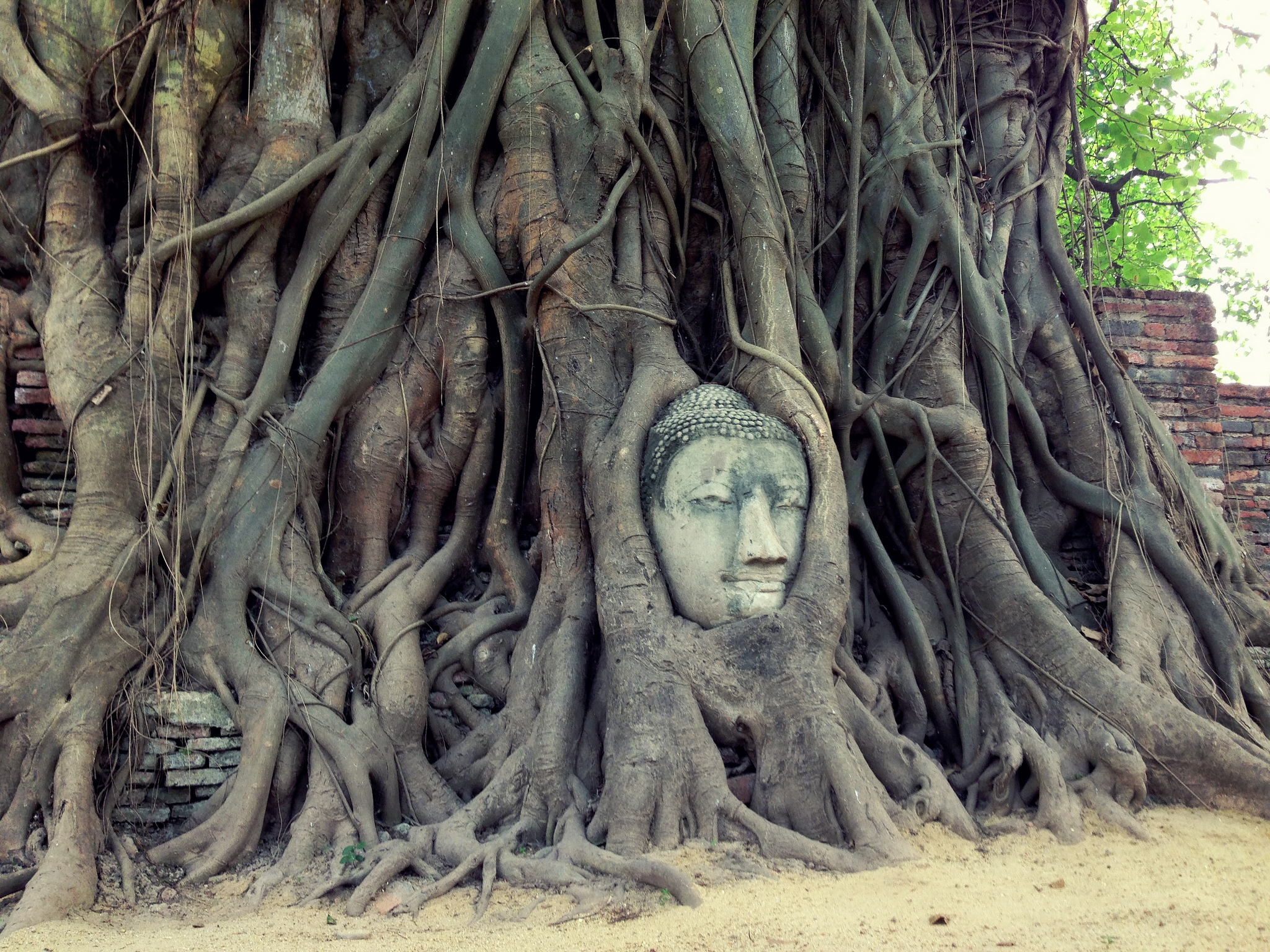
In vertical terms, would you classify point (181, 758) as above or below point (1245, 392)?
below

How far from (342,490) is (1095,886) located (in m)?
2.98

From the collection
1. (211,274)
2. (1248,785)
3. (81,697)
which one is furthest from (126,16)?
(1248,785)

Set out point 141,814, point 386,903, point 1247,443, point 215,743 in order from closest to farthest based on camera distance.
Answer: point 386,903, point 141,814, point 215,743, point 1247,443

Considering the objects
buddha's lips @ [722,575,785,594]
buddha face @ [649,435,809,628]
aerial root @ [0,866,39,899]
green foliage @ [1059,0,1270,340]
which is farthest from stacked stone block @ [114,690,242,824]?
green foliage @ [1059,0,1270,340]

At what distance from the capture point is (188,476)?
3629 mm

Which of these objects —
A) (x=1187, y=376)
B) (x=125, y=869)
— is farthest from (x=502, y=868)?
(x=1187, y=376)

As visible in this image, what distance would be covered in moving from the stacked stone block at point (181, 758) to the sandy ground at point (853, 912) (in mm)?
459

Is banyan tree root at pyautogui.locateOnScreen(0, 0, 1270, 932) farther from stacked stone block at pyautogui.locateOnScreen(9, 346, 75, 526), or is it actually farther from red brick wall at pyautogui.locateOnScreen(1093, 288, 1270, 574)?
red brick wall at pyautogui.locateOnScreen(1093, 288, 1270, 574)

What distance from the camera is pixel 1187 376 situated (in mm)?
5172

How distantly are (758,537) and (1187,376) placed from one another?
11.1 feet

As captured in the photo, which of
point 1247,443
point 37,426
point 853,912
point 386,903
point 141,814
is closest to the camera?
point 853,912

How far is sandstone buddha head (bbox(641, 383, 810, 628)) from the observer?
315 centimetres

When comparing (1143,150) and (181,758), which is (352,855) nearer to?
(181,758)

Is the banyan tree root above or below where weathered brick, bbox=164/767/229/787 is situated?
above
